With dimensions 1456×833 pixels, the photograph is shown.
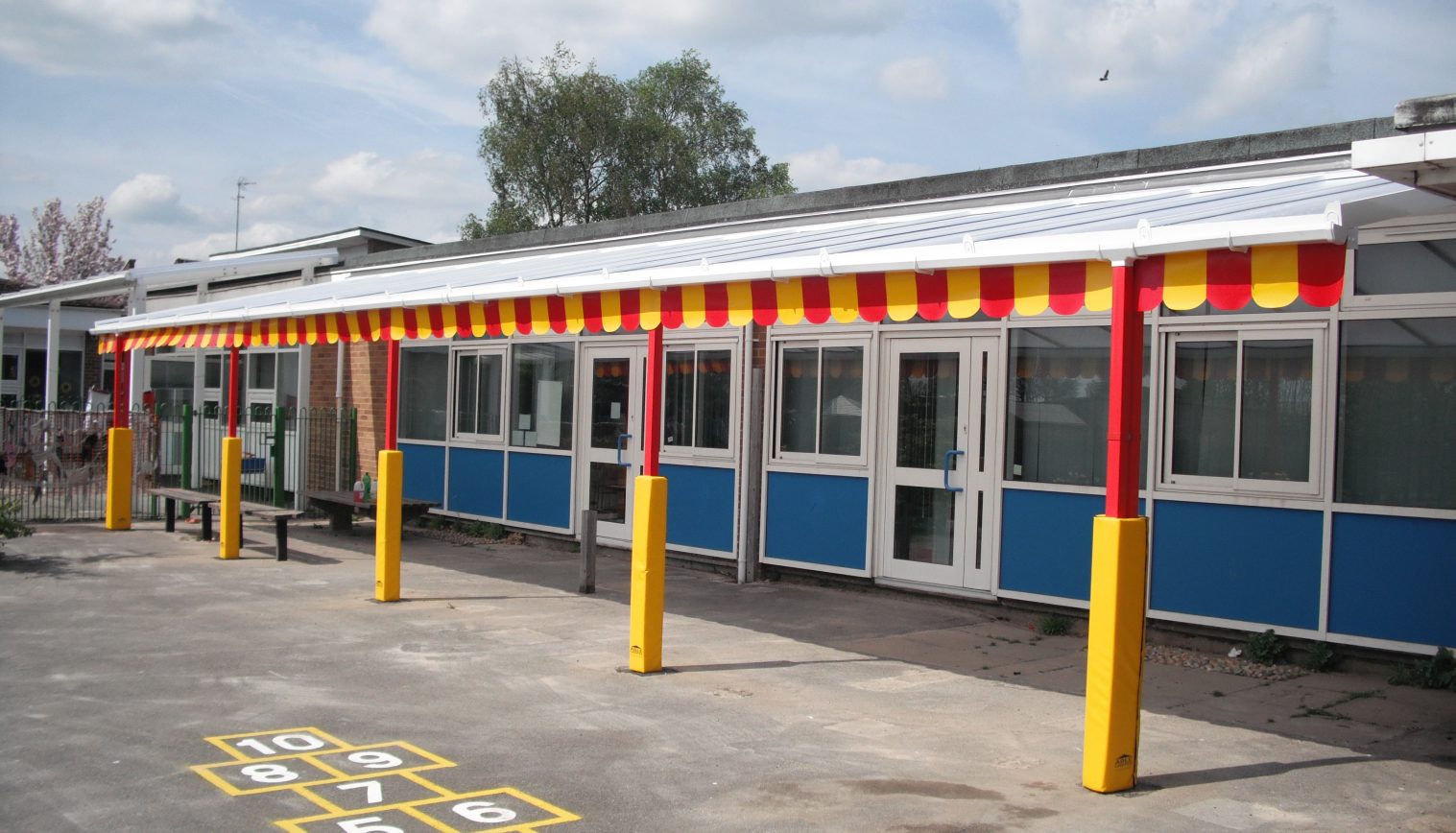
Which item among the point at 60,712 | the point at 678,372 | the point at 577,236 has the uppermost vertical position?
the point at 577,236

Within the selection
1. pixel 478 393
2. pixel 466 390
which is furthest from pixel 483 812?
pixel 466 390

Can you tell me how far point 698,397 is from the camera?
42.3 ft

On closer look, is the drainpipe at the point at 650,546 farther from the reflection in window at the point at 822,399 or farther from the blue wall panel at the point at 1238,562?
the blue wall panel at the point at 1238,562

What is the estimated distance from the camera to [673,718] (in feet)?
22.3

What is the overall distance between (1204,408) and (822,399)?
373cm

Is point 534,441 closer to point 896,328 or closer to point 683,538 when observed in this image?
point 683,538

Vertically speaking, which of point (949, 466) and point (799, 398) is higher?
point (799, 398)

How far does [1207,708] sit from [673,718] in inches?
126

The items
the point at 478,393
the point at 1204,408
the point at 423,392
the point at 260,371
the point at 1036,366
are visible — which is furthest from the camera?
the point at 260,371

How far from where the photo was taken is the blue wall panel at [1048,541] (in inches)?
377

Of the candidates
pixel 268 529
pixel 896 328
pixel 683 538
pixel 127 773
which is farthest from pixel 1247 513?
pixel 268 529

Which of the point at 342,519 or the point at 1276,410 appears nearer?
the point at 1276,410

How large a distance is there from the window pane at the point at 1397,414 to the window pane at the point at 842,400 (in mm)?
4247

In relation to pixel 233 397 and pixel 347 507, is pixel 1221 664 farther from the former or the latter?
pixel 347 507
